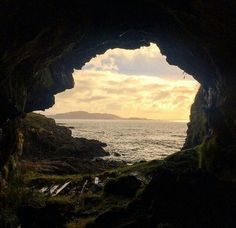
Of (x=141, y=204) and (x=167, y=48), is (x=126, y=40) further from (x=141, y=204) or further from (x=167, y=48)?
(x=141, y=204)

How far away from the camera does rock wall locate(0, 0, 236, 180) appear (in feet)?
59.7

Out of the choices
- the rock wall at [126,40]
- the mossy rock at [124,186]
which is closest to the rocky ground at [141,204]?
the mossy rock at [124,186]

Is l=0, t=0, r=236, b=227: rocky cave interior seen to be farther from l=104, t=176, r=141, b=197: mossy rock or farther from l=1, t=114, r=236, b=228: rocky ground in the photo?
l=104, t=176, r=141, b=197: mossy rock

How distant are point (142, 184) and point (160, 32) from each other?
35.8 feet

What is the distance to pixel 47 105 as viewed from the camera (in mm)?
38000

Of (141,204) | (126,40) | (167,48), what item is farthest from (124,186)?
(126,40)

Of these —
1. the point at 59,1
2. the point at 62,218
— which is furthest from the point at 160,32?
the point at 62,218

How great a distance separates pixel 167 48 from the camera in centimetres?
3175

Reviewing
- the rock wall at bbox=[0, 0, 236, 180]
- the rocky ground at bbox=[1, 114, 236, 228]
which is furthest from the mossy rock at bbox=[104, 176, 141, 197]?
the rock wall at bbox=[0, 0, 236, 180]

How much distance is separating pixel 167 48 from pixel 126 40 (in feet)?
12.9

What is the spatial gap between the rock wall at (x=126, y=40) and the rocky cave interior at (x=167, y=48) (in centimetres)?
6

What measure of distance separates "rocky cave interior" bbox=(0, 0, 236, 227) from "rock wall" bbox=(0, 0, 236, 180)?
0.06m

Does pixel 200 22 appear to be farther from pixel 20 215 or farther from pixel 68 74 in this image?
pixel 68 74

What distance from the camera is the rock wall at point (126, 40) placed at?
59.7 feet
